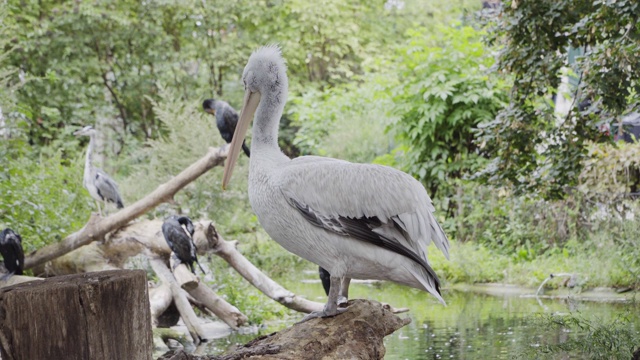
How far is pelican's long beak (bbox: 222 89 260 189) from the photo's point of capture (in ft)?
12.9

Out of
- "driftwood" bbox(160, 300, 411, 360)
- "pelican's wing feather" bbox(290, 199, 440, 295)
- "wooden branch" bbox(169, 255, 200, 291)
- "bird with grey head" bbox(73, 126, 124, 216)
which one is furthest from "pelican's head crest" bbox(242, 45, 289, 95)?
"bird with grey head" bbox(73, 126, 124, 216)

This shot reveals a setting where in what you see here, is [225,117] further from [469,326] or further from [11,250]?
[469,326]

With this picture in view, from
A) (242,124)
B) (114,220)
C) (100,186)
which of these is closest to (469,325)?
(114,220)

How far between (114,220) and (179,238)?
28.8 inches

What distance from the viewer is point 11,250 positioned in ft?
20.7

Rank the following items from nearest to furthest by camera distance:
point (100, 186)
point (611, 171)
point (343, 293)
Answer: point (343, 293) < point (100, 186) < point (611, 171)

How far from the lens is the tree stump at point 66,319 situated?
264 cm

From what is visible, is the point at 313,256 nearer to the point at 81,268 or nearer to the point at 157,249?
the point at 157,249

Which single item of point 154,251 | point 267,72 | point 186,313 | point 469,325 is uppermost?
point 267,72

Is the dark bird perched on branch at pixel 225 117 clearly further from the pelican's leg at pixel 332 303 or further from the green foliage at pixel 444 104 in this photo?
the green foliage at pixel 444 104

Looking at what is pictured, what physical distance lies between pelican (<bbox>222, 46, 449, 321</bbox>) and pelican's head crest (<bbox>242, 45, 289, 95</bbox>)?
430 mm

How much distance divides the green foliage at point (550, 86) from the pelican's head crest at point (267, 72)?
7.70 ft

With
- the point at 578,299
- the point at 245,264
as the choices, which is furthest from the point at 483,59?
the point at 245,264

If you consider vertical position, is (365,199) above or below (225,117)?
below
